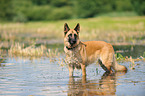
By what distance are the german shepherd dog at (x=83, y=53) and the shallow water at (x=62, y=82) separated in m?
0.44

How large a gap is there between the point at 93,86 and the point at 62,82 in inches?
48.1

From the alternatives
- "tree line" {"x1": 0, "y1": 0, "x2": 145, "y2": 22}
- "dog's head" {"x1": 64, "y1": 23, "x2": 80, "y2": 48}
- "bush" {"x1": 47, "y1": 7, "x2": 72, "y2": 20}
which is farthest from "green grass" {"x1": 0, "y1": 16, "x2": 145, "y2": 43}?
"bush" {"x1": 47, "y1": 7, "x2": 72, "y2": 20}

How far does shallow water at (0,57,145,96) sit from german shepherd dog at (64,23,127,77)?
44 centimetres

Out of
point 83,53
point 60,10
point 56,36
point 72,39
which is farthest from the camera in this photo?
point 60,10

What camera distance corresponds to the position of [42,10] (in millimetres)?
85000

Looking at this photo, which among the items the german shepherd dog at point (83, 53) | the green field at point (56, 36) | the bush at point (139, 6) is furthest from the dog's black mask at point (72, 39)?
the bush at point (139, 6)

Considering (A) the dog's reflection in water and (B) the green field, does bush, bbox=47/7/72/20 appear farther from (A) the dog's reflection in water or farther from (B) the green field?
(A) the dog's reflection in water

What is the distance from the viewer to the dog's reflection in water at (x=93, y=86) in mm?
7809

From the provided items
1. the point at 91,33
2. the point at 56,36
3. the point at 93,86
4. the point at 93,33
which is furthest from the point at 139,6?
the point at 93,86

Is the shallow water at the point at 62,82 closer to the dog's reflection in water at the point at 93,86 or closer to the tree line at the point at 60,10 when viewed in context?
the dog's reflection in water at the point at 93,86

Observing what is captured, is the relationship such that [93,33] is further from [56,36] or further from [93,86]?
[93,86]

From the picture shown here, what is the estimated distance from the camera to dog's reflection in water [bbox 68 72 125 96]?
25.6ft

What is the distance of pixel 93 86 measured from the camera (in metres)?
8.72

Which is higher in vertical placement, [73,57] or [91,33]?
[91,33]
